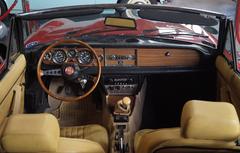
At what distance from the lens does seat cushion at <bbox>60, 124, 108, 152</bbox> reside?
2.55m

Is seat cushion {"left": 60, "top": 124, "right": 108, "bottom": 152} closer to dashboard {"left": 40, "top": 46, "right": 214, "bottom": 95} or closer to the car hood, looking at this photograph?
dashboard {"left": 40, "top": 46, "right": 214, "bottom": 95}

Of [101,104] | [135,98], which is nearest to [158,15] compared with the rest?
[135,98]

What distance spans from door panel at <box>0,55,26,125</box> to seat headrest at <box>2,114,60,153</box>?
2.28 ft

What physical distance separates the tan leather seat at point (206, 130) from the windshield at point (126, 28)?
3.29 feet

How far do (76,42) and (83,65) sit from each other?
19 cm

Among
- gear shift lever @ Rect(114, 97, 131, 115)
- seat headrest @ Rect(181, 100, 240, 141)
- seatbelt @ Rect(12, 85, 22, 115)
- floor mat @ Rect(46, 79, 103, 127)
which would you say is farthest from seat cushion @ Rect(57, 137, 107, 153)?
floor mat @ Rect(46, 79, 103, 127)

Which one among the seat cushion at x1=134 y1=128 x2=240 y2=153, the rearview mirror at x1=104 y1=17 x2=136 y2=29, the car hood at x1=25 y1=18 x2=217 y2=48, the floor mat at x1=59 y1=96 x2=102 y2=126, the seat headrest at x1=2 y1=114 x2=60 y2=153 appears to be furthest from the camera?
the floor mat at x1=59 y1=96 x2=102 y2=126

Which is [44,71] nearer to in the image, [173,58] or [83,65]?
[83,65]

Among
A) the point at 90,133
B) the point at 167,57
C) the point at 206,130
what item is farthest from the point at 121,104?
the point at 206,130

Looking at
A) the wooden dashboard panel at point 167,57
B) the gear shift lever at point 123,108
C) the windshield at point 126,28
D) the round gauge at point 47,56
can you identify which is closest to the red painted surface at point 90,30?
the windshield at point 126,28

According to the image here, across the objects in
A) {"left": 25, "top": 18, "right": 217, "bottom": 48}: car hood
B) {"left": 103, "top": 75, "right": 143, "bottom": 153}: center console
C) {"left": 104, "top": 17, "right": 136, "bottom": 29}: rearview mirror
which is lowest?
{"left": 103, "top": 75, "right": 143, "bottom": 153}: center console

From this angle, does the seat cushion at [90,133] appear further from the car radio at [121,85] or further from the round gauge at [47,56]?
the round gauge at [47,56]

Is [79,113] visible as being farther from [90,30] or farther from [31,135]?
[31,135]

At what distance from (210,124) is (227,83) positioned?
1027 mm
